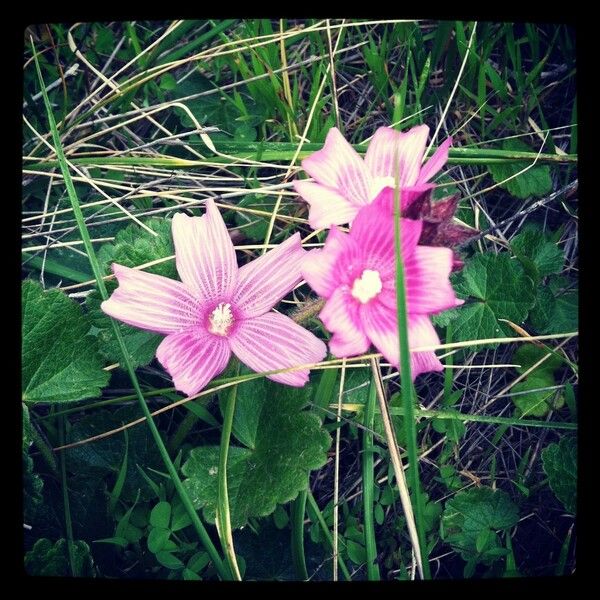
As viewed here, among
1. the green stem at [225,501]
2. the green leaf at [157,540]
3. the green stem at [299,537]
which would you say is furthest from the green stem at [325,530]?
the green leaf at [157,540]

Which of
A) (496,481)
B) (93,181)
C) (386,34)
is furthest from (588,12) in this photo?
(93,181)

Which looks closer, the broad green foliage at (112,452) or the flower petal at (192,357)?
the flower petal at (192,357)

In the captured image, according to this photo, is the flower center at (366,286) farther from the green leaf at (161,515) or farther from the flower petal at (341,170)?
the green leaf at (161,515)

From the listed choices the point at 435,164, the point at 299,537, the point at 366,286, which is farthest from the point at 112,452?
the point at 435,164

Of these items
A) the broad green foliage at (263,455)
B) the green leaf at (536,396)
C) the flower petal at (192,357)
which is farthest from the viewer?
the green leaf at (536,396)

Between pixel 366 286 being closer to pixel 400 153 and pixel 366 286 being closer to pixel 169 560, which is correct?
pixel 400 153

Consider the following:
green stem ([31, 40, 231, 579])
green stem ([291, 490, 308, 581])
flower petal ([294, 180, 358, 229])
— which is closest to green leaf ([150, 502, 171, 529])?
green stem ([31, 40, 231, 579])

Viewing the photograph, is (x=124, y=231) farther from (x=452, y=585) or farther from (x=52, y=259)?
(x=452, y=585)

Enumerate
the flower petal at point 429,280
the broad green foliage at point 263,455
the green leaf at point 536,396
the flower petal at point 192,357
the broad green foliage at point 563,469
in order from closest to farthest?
the flower petal at point 429,280 < the flower petal at point 192,357 < the broad green foliage at point 263,455 < the broad green foliage at point 563,469 < the green leaf at point 536,396
